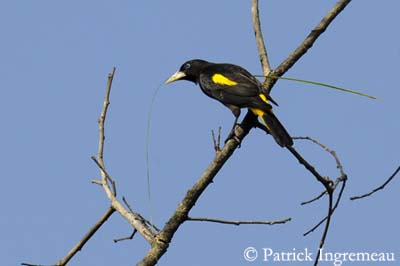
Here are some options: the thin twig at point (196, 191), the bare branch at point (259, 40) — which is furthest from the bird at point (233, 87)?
the thin twig at point (196, 191)

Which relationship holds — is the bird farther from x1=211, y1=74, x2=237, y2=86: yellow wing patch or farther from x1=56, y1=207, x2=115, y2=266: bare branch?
x1=56, y1=207, x2=115, y2=266: bare branch

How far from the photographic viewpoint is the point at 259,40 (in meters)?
4.50

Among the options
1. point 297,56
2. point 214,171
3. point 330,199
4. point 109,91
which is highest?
point 109,91

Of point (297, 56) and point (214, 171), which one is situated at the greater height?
point (297, 56)

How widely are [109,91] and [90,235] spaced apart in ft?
2.53

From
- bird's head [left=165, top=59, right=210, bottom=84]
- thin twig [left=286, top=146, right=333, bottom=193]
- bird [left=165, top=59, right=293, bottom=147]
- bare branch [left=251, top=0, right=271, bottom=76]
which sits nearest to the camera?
thin twig [left=286, top=146, right=333, bottom=193]

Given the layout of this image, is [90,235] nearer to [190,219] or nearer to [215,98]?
[190,219]

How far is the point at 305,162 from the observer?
140 inches

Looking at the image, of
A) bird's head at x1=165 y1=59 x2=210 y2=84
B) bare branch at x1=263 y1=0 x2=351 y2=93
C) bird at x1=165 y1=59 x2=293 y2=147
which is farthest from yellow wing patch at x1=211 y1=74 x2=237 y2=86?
bare branch at x1=263 y1=0 x2=351 y2=93

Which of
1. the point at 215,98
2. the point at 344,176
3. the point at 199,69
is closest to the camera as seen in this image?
the point at 344,176

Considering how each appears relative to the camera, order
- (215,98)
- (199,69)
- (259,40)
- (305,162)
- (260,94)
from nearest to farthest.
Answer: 1. (305,162)
2. (259,40)
3. (260,94)
4. (215,98)
5. (199,69)

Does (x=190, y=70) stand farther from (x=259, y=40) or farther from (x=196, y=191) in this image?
(x=196, y=191)

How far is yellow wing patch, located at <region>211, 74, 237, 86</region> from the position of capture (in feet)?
20.1

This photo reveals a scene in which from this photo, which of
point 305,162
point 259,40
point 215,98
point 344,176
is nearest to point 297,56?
point 259,40
